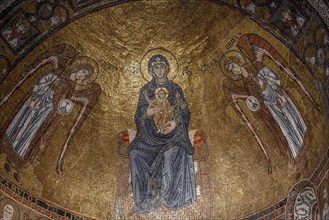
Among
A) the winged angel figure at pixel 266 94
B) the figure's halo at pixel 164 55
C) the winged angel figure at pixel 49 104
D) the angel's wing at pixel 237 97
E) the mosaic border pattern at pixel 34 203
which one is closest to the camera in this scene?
the winged angel figure at pixel 266 94

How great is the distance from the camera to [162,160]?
481 inches

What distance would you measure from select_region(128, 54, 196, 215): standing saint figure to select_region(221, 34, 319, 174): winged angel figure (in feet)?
3.77

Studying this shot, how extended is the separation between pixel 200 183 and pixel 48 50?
12.3 ft

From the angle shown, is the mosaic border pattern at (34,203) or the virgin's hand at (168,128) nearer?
the mosaic border pattern at (34,203)

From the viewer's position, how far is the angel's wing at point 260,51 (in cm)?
1057

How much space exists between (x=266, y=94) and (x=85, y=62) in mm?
3370

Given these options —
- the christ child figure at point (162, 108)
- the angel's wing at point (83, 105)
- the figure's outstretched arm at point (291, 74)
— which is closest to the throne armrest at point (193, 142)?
the christ child figure at point (162, 108)

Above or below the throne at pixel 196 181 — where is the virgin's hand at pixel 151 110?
above

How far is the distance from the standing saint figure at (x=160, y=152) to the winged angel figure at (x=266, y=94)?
115 centimetres

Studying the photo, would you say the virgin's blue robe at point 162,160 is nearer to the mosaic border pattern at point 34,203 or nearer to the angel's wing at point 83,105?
the angel's wing at point 83,105

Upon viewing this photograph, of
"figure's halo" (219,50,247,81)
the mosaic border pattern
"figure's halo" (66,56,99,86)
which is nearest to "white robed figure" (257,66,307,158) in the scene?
"figure's halo" (219,50,247,81)

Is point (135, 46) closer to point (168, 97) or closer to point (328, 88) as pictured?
point (168, 97)

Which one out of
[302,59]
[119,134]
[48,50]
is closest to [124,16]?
[48,50]

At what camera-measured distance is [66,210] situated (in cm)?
1156
